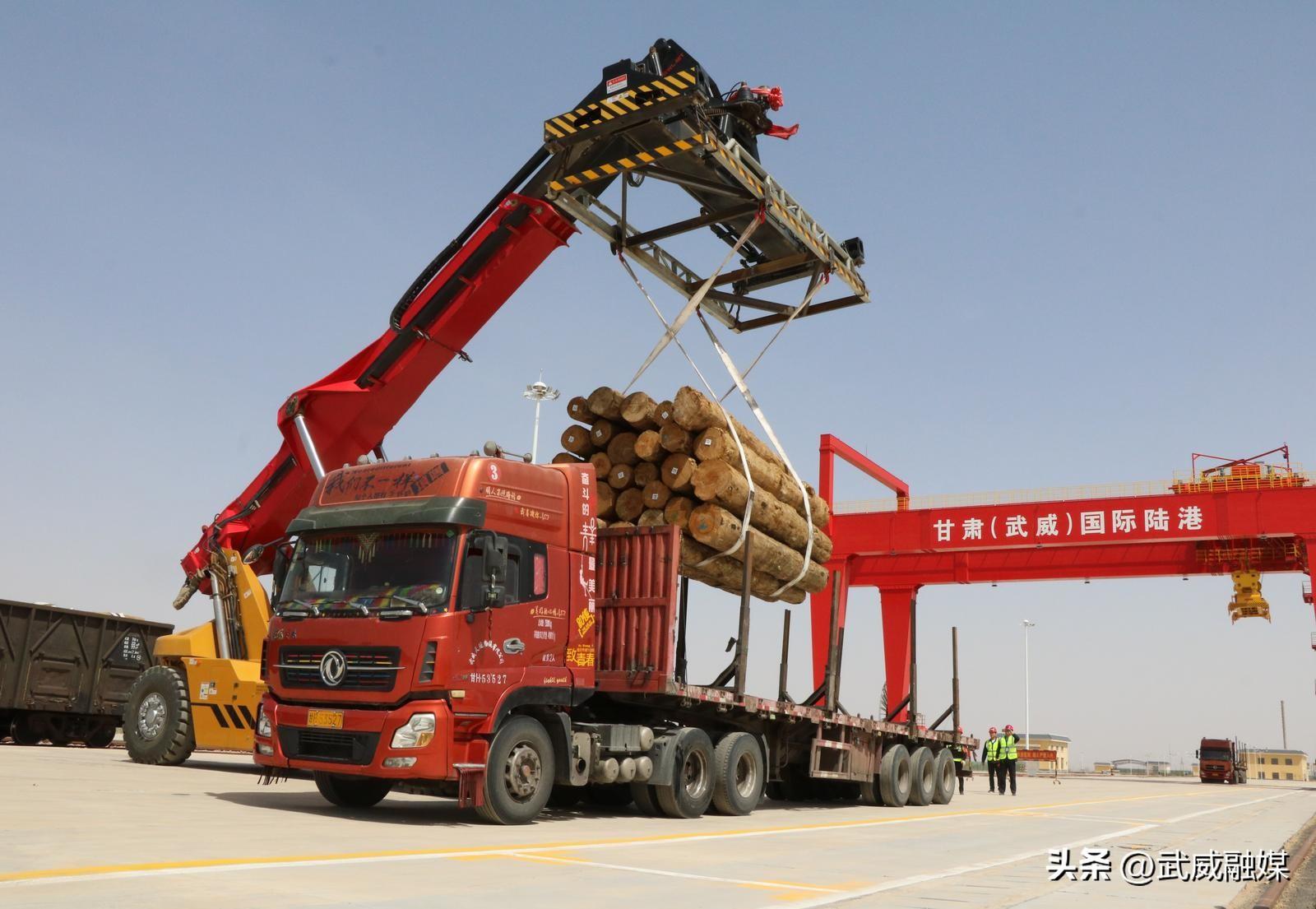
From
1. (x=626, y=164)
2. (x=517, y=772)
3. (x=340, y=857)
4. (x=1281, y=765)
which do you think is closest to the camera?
(x=340, y=857)

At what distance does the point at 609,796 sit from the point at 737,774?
135cm

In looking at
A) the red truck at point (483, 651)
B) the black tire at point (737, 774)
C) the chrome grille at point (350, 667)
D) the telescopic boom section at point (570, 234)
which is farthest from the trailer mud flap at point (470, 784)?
the telescopic boom section at point (570, 234)

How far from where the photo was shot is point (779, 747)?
12867mm

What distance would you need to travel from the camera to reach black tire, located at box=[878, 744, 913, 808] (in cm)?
1502

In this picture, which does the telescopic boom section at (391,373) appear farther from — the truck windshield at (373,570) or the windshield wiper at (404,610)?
the windshield wiper at (404,610)

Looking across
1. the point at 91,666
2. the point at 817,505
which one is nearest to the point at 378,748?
the point at 817,505

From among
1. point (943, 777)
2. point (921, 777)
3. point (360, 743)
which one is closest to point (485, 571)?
point (360, 743)

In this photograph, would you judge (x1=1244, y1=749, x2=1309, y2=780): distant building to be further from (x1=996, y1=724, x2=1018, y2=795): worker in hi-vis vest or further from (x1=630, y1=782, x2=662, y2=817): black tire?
(x1=630, y1=782, x2=662, y2=817): black tire

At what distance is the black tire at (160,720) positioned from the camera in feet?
43.9

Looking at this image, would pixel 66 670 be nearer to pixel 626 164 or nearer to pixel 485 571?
pixel 485 571

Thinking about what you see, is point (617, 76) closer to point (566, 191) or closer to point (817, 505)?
point (566, 191)

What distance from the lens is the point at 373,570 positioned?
9.06 meters

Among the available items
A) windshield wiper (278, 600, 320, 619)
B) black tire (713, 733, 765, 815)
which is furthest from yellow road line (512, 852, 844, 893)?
black tire (713, 733, 765, 815)

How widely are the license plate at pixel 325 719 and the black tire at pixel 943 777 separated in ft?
34.1
